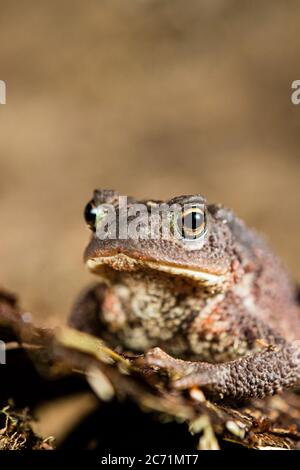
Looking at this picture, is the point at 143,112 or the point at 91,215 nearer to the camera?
the point at 91,215

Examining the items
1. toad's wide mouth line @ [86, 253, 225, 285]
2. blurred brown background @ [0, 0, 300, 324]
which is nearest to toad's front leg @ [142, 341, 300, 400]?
toad's wide mouth line @ [86, 253, 225, 285]

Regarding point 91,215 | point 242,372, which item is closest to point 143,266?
point 91,215

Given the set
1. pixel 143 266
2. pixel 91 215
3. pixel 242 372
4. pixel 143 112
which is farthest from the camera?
pixel 143 112

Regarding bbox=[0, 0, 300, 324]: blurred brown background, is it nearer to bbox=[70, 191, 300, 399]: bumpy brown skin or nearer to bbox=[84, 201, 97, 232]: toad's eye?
bbox=[70, 191, 300, 399]: bumpy brown skin

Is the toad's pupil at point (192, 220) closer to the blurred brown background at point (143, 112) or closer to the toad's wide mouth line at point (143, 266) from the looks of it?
the toad's wide mouth line at point (143, 266)

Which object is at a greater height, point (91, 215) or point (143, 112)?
point (143, 112)

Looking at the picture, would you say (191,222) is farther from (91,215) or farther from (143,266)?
(91,215)
